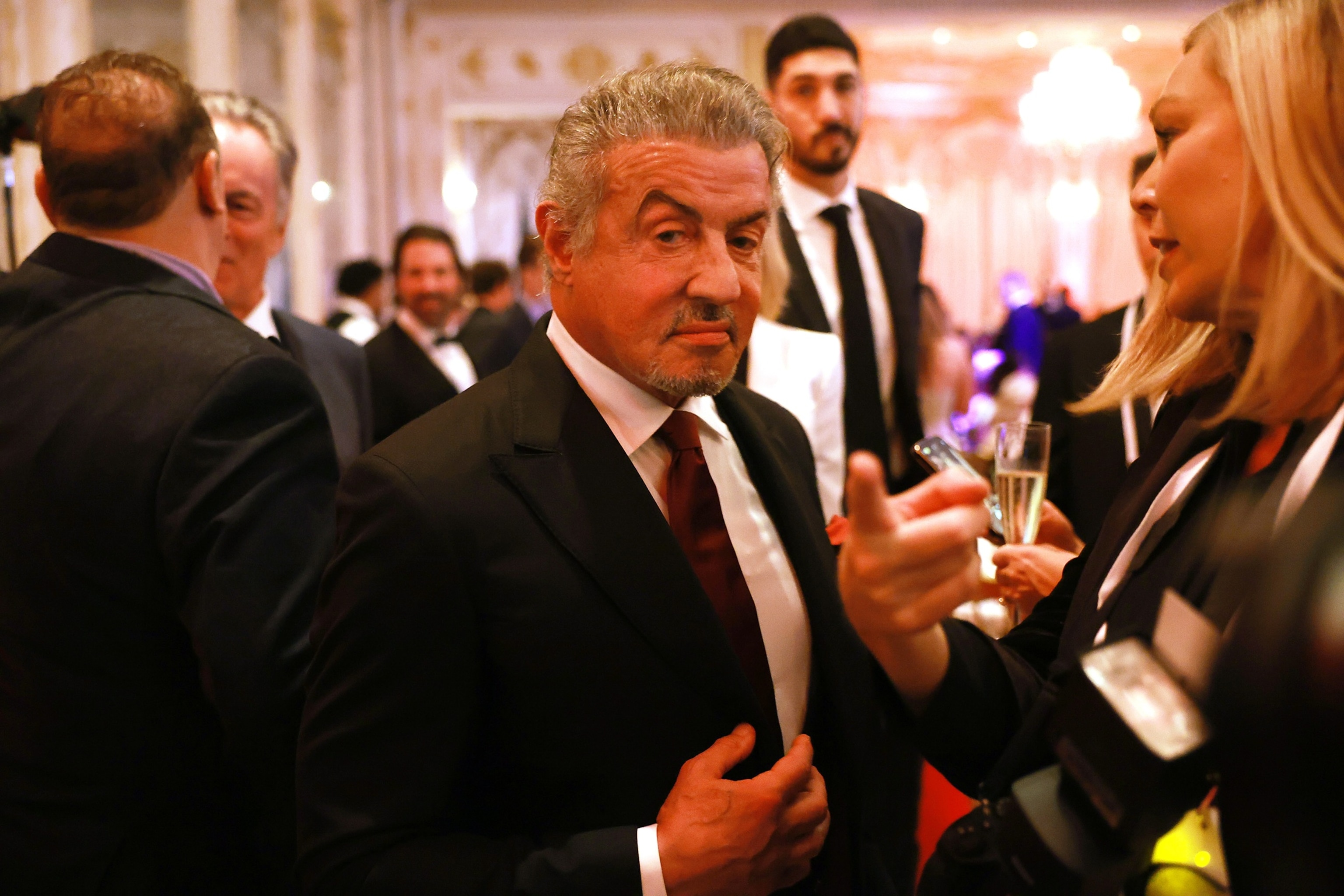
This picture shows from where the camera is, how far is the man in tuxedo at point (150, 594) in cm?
148

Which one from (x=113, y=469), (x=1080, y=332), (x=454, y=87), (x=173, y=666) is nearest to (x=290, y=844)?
(x=173, y=666)

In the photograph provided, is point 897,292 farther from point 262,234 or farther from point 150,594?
point 150,594

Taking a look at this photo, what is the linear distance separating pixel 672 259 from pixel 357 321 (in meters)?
5.08

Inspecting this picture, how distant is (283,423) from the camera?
158cm

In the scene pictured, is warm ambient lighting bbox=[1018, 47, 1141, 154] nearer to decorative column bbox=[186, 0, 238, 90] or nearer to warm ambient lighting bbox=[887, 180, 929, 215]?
warm ambient lighting bbox=[887, 180, 929, 215]

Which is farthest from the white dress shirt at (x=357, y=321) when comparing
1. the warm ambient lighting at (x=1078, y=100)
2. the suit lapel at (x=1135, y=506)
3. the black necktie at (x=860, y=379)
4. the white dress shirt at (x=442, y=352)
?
the warm ambient lighting at (x=1078, y=100)

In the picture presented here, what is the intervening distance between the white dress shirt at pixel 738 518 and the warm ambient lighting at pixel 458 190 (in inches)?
381

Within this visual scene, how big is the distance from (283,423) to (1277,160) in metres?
1.29

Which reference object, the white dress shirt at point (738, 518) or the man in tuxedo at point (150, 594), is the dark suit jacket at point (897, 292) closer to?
the white dress shirt at point (738, 518)

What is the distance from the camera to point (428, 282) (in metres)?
4.86

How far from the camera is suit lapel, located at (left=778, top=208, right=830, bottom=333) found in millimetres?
2861

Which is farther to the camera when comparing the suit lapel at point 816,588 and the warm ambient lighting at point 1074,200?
the warm ambient lighting at point 1074,200

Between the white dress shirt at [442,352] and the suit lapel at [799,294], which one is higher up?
the suit lapel at [799,294]

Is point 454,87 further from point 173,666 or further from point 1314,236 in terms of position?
point 1314,236
